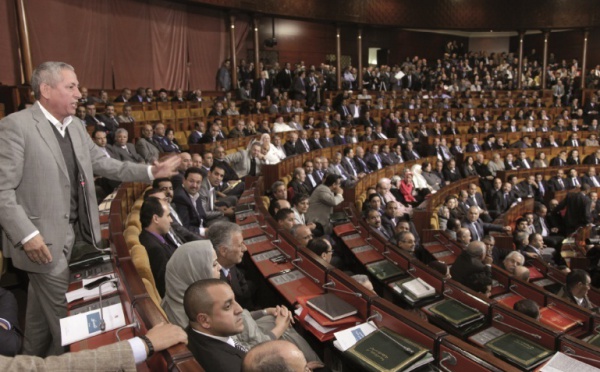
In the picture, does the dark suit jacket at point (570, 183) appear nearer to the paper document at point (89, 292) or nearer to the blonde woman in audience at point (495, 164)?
the blonde woman in audience at point (495, 164)

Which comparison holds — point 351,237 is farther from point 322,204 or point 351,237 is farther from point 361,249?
point 322,204

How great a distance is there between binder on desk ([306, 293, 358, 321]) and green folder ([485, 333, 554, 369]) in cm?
44

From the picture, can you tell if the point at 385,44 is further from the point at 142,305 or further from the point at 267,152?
the point at 142,305

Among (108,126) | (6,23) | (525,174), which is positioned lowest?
(525,174)

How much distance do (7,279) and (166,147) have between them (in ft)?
6.02

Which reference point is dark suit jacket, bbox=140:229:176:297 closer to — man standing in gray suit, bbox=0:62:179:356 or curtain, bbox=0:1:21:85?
man standing in gray suit, bbox=0:62:179:356

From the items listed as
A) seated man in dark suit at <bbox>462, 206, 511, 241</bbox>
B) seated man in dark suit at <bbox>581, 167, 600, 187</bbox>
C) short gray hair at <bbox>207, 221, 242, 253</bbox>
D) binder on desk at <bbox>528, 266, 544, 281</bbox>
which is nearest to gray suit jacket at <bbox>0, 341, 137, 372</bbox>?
short gray hair at <bbox>207, 221, 242, 253</bbox>

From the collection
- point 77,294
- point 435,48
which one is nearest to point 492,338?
point 77,294

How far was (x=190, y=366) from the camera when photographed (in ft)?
2.51

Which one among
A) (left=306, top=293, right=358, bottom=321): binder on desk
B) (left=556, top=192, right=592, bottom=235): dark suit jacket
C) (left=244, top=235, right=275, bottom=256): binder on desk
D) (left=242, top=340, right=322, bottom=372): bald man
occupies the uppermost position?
(left=242, top=340, right=322, bottom=372): bald man

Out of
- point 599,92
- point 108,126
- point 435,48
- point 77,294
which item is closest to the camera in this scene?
point 77,294

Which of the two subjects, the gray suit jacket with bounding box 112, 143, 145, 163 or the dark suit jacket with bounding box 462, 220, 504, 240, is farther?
the dark suit jacket with bounding box 462, 220, 504, 240

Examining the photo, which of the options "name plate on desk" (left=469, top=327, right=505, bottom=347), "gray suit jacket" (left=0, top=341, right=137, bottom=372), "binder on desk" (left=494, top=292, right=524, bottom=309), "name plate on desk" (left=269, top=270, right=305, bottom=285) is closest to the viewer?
"gray suit jacket" (left=0, top=341, right=137, bottom=372)

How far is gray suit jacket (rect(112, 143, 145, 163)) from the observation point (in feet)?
9.97
